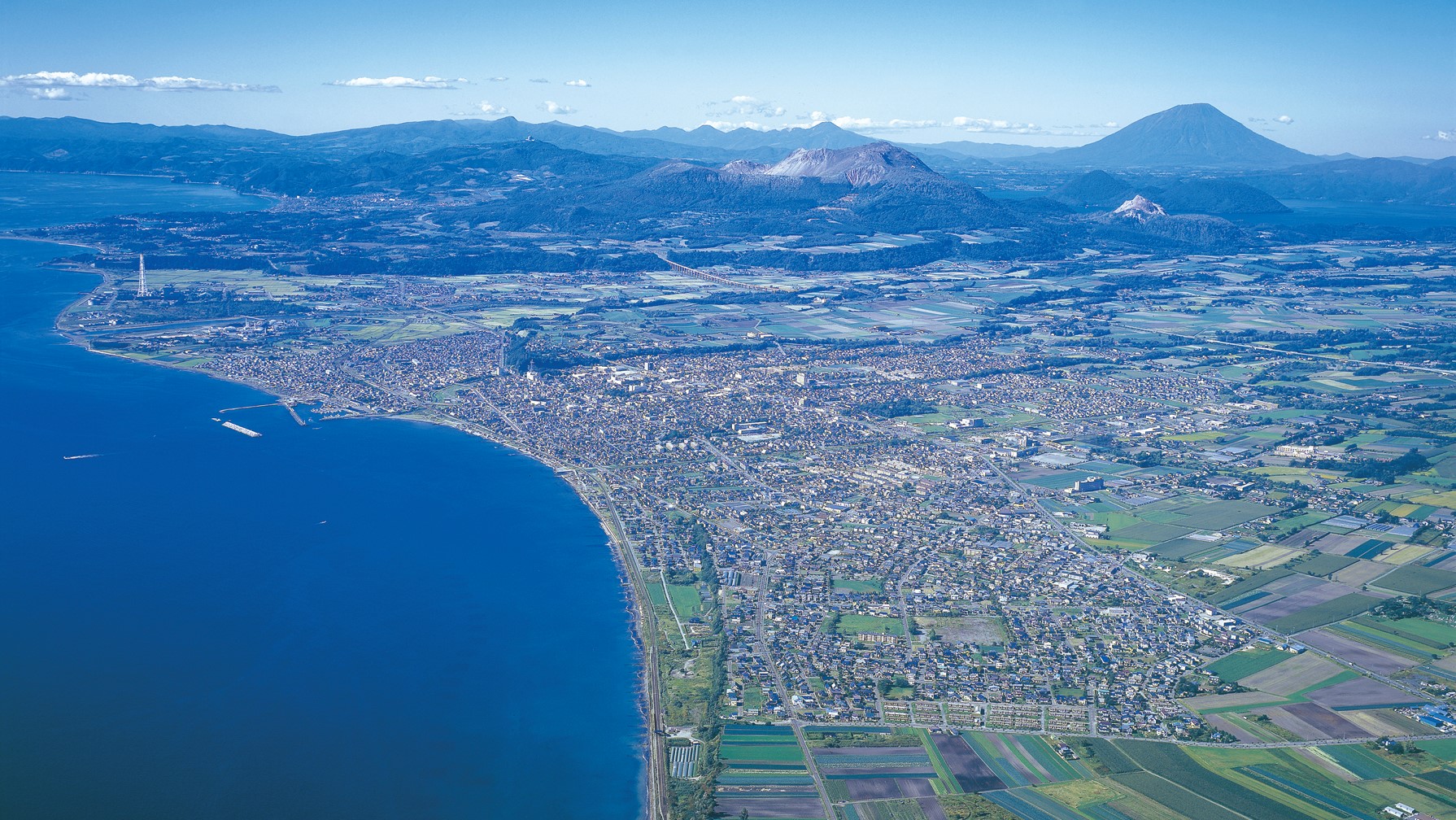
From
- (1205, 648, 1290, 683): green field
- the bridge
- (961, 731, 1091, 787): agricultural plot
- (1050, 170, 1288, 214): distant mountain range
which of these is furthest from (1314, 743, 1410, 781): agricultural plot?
(1050, 170, 1288, 214): distant mountain range

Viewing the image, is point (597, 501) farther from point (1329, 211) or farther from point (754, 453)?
point (1329, 211)

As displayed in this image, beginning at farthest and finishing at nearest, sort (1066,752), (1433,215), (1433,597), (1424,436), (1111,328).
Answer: (1433,215), (1111,328), (1424,436), (1433,597), (1066,752)

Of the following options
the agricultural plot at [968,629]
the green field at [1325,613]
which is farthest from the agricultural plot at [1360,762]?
the agricultural plot at [968,629]

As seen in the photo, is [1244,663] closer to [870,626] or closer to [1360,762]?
[1360,762]

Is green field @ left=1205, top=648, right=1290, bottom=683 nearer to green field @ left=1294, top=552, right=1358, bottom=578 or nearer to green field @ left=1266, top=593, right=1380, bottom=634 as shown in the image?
green field @ left=1266, top=593, right=1380, bottom=634

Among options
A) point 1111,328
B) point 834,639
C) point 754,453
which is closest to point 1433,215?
point 1111,328

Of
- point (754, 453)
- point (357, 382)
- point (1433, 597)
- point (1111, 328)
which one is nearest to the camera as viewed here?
point (1433, 597)

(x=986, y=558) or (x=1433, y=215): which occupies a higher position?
(x=1433, y=215)

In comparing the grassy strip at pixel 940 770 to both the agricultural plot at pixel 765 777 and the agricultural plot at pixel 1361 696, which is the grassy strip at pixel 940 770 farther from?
the agricultural plot at pixel 1361 696
